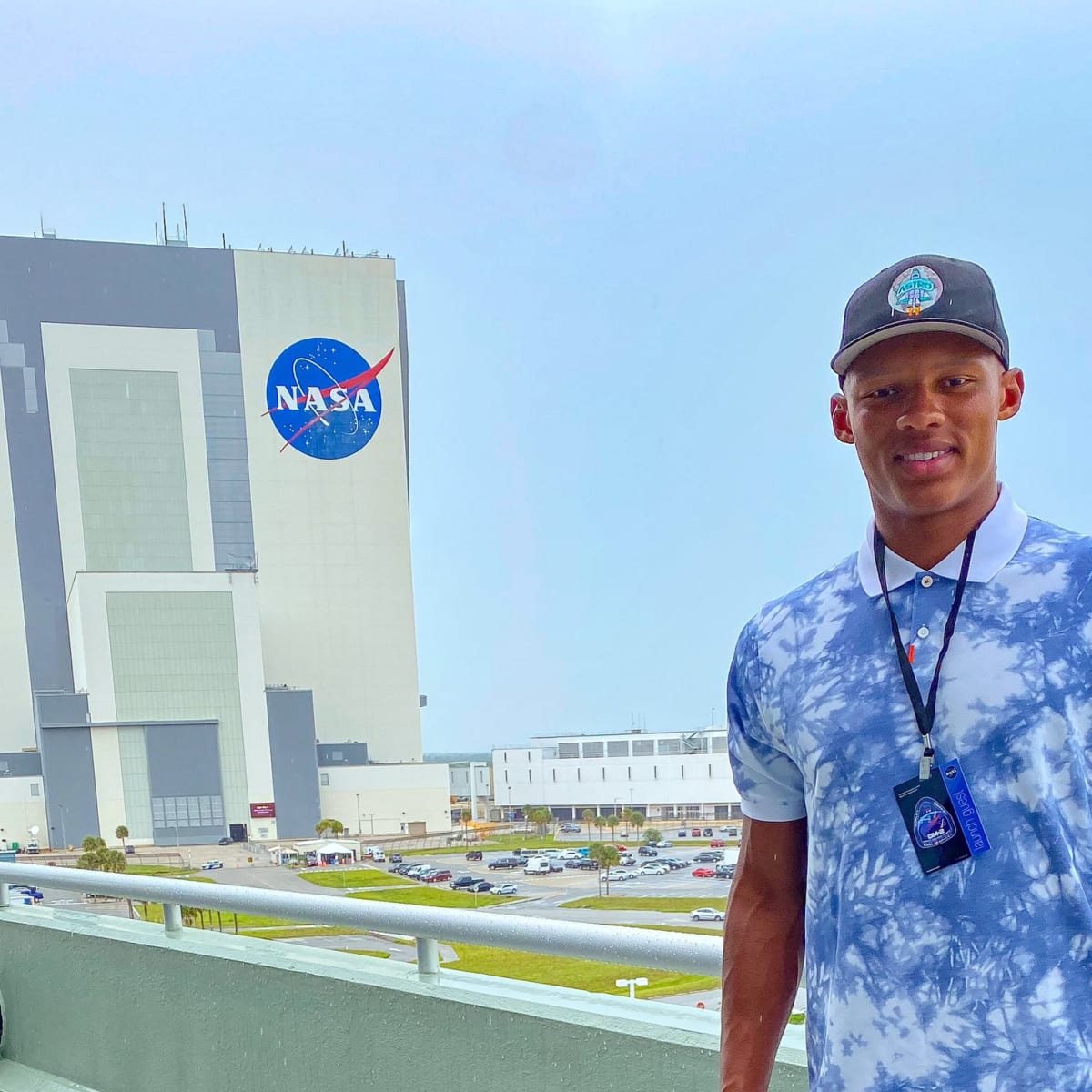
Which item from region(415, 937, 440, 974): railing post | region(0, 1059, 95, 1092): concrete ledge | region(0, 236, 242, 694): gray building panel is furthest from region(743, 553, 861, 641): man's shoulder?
region(0, 236, 242, 694): gray building panel

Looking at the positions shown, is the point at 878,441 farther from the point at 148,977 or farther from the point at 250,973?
the point at 148,977

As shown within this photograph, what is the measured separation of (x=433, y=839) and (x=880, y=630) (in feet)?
96.5

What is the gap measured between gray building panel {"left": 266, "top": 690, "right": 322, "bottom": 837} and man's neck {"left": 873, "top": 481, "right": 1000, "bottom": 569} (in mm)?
32500

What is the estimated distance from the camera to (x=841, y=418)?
2.71ft

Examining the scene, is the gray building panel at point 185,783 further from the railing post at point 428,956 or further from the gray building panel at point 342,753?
the railing post at point 428,956

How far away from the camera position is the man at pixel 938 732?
68 centimetres

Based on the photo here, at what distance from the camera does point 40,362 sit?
3319cm

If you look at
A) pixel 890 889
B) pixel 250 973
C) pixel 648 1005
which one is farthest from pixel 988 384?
A: pixel 250 973

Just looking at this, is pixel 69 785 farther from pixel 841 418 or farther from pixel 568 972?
pixel 841 418

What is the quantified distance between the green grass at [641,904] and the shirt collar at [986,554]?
1040 millimetres

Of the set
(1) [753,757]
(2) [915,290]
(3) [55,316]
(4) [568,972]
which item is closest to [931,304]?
(2) [915,290]

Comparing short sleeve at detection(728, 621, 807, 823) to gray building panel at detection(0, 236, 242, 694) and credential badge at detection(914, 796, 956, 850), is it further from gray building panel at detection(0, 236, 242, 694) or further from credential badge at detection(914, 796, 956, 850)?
gray building panel at detection(0, 236, 242, 694)

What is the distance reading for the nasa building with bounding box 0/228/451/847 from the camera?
30.5 metres

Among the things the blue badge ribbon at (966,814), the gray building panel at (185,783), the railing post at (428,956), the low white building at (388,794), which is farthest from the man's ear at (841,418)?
the low white building at (388,794)
